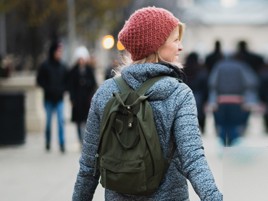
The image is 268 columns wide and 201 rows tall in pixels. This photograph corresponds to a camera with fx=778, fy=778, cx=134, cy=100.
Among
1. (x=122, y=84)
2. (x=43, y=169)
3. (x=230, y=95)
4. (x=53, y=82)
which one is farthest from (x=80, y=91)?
(x=122, y=84)

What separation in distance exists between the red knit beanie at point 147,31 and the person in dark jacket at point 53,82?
31.3 ft

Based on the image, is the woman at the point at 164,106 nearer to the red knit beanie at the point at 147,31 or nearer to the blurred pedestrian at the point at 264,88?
the red knit beanie at the point at 147,31

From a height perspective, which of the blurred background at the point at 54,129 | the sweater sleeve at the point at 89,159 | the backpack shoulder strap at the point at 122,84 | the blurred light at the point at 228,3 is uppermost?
the backpack shoulder strap at the point at 122,84

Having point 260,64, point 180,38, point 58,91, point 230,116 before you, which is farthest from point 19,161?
point 180,38

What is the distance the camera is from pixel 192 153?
308 cm

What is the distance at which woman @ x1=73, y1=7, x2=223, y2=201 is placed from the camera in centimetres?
309

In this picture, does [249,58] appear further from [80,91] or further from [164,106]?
[164,106]

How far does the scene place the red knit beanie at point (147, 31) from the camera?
10.7 feet

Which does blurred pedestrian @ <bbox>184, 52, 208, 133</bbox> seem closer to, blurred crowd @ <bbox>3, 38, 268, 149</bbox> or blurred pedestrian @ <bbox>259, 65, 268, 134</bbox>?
blurred crowd @ <bbox>3, 38, 268, 149</bbox>

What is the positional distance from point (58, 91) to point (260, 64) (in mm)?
4722

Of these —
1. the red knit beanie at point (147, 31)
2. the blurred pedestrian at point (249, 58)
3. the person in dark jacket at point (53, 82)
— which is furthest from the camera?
the blurred pedestrian at point (249, 58)

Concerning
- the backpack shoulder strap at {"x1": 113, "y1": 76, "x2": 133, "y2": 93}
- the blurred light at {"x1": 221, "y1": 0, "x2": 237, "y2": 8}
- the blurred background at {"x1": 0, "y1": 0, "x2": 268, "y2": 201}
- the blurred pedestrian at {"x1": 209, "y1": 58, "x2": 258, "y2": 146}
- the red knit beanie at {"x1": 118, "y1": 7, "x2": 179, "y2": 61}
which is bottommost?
the blurred light at {"x1": 221, "y1": 0, "x2": 237, "y2": 8}

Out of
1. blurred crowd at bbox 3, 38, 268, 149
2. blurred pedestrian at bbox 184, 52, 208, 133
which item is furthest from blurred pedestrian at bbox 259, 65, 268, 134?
blurred pedestrian at bbox 184, 52, 208, 133

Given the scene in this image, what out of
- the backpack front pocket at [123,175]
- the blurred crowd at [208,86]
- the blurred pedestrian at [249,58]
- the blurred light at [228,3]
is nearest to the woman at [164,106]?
the backpack front pocket at [123,175]
